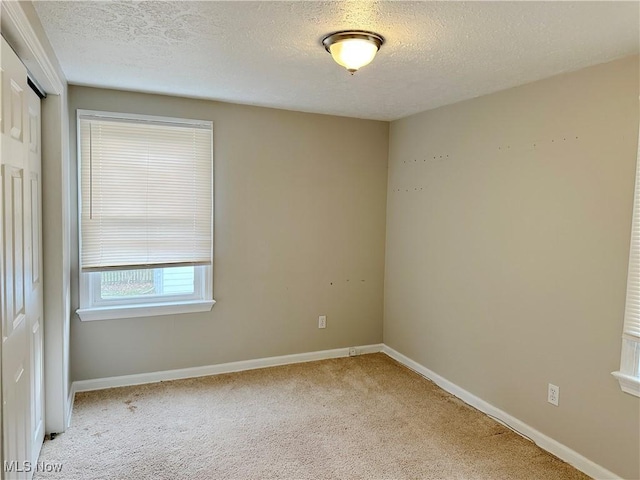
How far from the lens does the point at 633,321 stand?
2232 millimetres

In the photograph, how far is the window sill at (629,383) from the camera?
221cm

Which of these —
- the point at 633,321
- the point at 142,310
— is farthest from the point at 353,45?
the point at 142,310

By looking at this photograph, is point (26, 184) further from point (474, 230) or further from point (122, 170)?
point (474, 230)

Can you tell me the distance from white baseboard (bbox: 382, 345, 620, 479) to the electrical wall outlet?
9.3 inches

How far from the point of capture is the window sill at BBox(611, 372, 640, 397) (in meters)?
2.21

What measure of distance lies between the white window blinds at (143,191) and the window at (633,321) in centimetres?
292

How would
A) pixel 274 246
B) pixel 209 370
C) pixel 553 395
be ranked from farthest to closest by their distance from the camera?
pixel 274 246 < pixel 209 370 < pixel 553 395

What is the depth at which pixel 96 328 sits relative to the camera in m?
3.38

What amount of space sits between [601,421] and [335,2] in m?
2.57

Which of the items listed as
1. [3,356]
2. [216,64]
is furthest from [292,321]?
[3,356]

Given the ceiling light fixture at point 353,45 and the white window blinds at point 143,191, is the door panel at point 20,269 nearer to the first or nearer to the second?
the white window blinds at point 143,191

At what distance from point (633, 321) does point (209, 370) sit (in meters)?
3.08

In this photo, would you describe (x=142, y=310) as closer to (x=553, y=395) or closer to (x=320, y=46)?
(x=320, y=46)

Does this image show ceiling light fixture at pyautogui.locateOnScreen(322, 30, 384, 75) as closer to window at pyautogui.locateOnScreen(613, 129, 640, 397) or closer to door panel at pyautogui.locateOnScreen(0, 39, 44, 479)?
door panel at pyautogui.locateOnScreen(0, 39, 44, 479)
